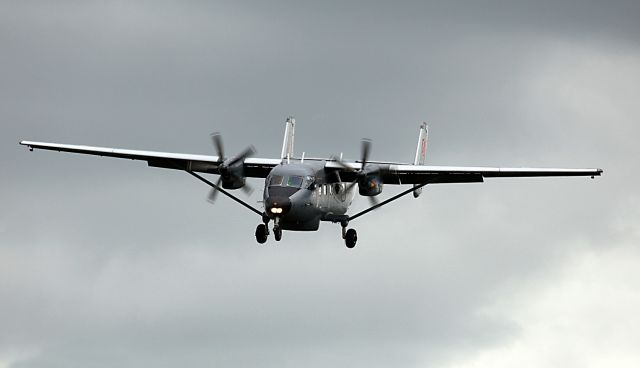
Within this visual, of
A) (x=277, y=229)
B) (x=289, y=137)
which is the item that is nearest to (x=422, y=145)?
(x=289, y=137)

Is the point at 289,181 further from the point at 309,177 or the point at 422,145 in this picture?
the point at 422,145

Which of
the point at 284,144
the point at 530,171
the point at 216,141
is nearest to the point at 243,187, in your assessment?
the point at 216,141

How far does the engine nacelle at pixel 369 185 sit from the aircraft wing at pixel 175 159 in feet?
13.9

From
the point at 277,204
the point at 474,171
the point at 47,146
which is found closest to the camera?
the point at 277,204

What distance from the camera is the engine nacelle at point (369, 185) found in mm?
73812

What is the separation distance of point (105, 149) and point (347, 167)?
12.9 m

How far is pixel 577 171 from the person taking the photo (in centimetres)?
7244

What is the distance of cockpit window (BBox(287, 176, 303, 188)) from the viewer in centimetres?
7053

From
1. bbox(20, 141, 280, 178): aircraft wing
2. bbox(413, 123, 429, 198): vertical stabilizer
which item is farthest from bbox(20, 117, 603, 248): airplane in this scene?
bbox(413, 123, 429, 198): vertical stabilizer

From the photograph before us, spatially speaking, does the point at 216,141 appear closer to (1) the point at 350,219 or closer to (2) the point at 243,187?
(2) the point at 243,187

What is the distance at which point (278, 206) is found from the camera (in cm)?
6900

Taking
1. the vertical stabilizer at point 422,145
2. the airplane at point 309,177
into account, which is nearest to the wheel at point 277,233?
the airplane at point 309,177

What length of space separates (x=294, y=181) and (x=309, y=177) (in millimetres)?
976

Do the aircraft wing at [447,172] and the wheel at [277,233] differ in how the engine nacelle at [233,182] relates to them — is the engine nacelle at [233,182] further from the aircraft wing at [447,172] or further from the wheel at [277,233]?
the aircraft wing at [447,172]
